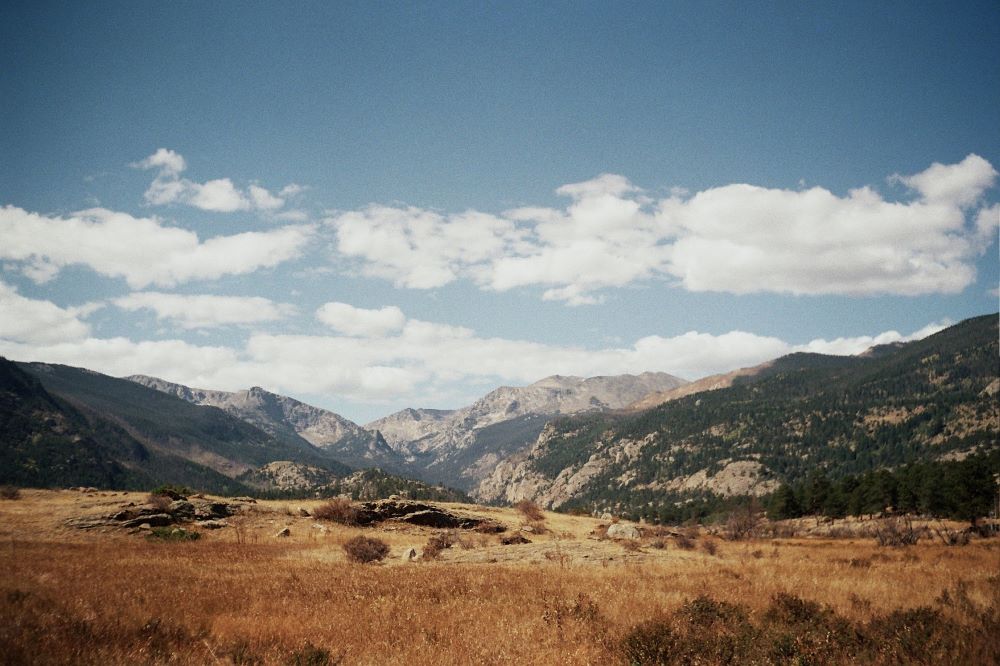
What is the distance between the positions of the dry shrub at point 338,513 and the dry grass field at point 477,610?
15.7 meters

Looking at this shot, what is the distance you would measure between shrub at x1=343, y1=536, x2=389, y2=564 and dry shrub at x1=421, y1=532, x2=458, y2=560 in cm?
211

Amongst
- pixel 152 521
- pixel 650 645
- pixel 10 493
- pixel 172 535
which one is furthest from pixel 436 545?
pixel 10 493

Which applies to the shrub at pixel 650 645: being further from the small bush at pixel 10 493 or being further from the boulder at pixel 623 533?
the small bush at pixel 10 493

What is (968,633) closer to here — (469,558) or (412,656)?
(412,656)

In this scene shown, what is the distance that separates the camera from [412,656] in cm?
916

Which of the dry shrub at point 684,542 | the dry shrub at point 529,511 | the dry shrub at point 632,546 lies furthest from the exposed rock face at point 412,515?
the dry shrub at point 684,542

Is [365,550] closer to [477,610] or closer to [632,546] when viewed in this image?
[477,610]

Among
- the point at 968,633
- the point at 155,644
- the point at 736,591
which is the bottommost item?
the point at 736,591

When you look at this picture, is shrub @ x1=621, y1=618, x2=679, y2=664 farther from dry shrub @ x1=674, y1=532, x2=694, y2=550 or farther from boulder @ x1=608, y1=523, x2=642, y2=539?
boulder @ x1=608, y1=523, x2=642, y2=539

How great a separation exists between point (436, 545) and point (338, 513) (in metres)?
14.3

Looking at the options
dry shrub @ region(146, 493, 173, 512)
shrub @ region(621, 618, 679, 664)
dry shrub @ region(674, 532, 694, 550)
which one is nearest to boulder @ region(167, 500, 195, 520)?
dry shrub @ region(146, 493, 173, 512)

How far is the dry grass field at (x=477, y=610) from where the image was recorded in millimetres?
9297

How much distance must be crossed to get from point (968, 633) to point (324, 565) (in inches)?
761

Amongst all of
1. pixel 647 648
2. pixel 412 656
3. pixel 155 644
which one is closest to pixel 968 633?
pixel 647 648
